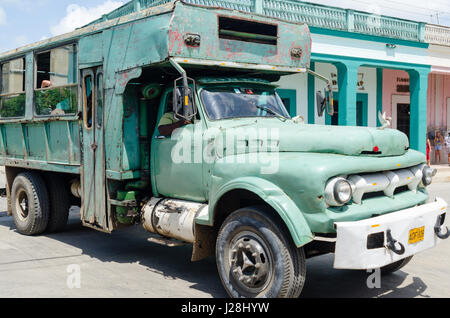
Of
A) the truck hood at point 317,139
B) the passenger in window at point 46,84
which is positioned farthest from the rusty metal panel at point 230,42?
the passenger in window at point 46,84

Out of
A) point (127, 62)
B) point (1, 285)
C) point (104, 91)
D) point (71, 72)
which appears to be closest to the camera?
point (1, 285)

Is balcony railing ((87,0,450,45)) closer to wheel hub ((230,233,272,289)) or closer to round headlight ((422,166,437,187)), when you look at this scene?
round headlight ((422,166,437,187))

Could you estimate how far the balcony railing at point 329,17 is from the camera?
1430 cm

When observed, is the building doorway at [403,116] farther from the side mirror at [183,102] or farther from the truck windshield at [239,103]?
the side mirror at [183,102]

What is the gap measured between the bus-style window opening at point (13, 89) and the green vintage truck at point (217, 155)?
207 mm

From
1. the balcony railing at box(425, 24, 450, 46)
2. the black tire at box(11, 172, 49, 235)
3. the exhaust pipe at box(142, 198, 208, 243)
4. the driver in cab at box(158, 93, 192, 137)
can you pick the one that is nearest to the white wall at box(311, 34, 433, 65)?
the balcony railing at box(425, 24, 450, 46)

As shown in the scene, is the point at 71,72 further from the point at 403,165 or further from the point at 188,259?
the point at 403,165

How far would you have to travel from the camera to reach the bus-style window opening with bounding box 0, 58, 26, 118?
27.3ft

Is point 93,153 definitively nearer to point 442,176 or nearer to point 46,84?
point 46,84

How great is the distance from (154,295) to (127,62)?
8.69 ft

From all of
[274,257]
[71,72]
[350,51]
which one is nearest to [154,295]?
[274,257]

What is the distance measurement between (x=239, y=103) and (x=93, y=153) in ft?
6.89

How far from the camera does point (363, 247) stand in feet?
13.3

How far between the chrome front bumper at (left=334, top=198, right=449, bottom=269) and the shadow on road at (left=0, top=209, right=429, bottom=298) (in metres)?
0.94
